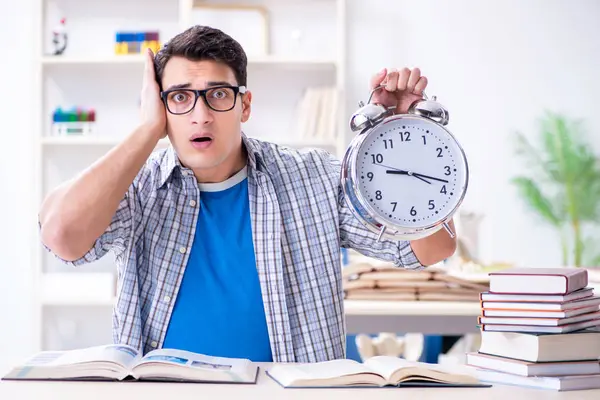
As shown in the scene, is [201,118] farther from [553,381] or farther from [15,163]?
[15,163]

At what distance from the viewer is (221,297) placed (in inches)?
71.4

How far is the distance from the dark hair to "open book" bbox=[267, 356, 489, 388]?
752 mm

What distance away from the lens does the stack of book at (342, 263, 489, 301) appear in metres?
2.91

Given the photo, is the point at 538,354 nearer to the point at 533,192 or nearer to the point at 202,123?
the point at 202,123

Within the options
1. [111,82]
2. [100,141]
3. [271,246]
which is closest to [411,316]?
[271,246]

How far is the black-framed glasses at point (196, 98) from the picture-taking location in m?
1.83

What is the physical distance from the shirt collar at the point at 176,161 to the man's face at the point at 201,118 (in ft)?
0.09

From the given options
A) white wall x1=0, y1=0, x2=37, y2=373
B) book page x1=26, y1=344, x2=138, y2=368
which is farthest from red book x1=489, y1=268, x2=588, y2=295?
white wall x1=0, y1=0, x2=37, y2=373

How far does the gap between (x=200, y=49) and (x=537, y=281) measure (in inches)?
34.2

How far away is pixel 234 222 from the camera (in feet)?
6.24

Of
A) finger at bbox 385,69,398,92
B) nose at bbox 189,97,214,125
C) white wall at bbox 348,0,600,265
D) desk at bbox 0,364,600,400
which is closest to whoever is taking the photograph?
desk at bbox 0,364,600,400

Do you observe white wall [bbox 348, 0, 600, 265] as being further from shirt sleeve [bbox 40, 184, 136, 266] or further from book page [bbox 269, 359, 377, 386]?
book page [bbox 269, 359, 377, 386]

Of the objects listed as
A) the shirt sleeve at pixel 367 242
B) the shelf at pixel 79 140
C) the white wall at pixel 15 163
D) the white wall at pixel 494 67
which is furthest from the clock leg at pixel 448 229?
the white wall at pixel 15 163

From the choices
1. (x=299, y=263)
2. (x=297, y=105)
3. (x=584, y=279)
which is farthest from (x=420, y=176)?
(x=297, y=105)
